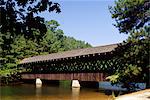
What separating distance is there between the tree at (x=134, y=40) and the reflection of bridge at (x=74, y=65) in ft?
17.9

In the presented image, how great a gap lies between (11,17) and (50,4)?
39.9 inches

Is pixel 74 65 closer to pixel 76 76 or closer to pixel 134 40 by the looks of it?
pixel 76 76

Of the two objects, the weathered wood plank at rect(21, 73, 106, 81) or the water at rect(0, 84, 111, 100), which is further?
the weathered wood plank at rect(21, 73, 106, 81)

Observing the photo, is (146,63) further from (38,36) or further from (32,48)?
(32,48)

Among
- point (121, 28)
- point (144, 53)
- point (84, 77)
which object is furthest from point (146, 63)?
point (84, 77)

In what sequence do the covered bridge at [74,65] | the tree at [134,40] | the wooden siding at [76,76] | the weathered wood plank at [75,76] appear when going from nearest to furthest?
the tree at [134,40] → the covered bridge at [74,65] → the wooden siding at [76,76] → the weathered wood plank at [75,76]

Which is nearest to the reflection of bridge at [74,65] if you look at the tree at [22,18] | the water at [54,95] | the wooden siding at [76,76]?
the wooden siding at [76,76]

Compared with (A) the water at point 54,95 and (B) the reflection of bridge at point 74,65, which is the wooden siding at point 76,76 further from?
(A) the water at point 54,95

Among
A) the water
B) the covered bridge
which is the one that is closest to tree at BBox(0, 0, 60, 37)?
the water

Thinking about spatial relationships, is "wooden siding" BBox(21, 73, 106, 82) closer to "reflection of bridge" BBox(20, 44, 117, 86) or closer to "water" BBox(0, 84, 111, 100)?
"reflection of bridge" BBox(20, 44, 117, 86)

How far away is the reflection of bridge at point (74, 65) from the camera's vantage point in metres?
31.2

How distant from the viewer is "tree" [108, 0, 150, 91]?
853 inches

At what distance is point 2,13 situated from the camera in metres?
6.55

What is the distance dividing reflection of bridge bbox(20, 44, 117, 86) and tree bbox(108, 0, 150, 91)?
5.44 metres
